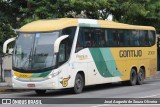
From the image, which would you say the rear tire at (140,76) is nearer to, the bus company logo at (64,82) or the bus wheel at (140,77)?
A: the bus wheel at (140,77)

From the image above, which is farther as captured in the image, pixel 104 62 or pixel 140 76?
pixel 140 76

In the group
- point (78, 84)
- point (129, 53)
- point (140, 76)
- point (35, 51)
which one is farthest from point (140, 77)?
point (35, 51)

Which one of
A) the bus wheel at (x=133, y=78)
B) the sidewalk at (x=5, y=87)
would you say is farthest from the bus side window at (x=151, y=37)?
the sidewalk at (x=5, y=87)

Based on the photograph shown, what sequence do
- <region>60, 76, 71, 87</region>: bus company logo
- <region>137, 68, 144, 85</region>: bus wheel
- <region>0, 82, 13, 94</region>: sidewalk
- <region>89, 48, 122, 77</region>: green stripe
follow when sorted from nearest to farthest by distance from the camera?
1. <region>60, 76, 71, 87</region>: bus company logo
2. <region>89, 48, 122, 77</region>: green stripe
3. <region>0, 82, 13, 94</region>: sidewalk
4. <region>137, 68, 144, 85</region>: bus wheel

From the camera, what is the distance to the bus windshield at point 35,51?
21.1 metres

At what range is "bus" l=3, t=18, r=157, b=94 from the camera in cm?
2108

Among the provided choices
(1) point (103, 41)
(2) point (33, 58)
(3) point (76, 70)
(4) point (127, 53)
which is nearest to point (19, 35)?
(2) point (33, 58)

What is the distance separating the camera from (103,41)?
80.9 ft

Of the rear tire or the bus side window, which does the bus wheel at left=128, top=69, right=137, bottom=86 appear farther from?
the bus side window

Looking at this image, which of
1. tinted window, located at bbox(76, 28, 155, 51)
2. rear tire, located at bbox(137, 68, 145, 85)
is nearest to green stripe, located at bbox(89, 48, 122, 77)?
tinted window, located at bbox(76, 28, 155, 51)

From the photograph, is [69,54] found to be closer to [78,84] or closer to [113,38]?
[78,84]

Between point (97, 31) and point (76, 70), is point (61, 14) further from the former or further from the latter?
point (76, 70)

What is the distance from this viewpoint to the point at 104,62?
81.3 feet

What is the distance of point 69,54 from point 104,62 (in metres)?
3.40
